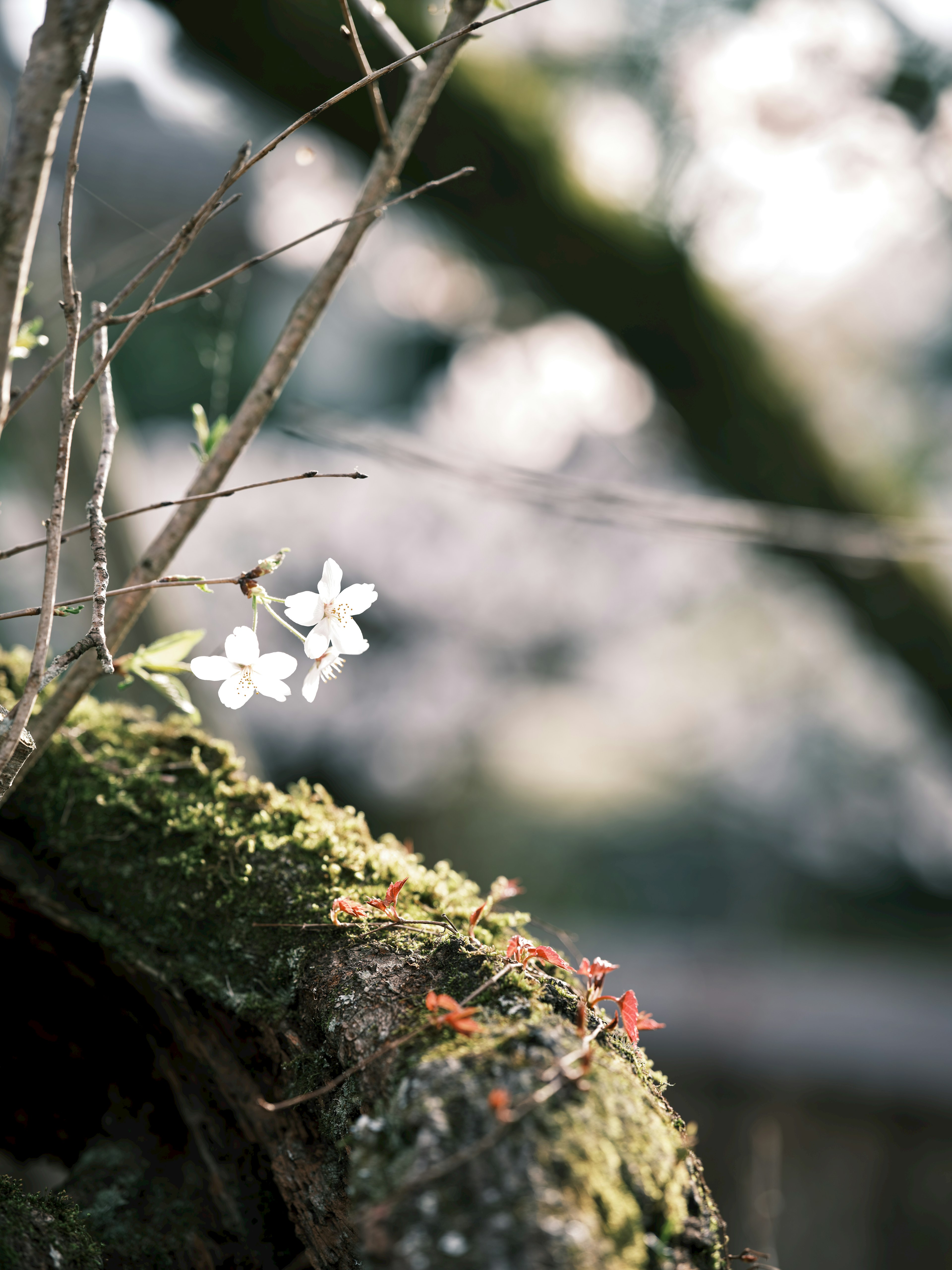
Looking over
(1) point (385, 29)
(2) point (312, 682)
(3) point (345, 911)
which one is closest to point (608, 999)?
(3) point (345, 911)

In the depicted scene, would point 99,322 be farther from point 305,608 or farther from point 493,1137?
point 493,1137

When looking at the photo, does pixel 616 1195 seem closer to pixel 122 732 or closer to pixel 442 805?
pixel 122 732

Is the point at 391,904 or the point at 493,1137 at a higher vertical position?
the point at 391,904

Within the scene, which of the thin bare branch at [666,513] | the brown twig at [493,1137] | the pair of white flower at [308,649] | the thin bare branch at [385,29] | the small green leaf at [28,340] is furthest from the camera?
the thin bare branch at [666,513]

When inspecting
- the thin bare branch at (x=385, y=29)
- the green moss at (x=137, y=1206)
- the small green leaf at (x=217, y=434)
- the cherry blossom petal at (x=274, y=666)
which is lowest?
the green moss at (x=137, y=1206)

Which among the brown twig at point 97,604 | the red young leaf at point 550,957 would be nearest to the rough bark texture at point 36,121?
the brown twig at point 97,604

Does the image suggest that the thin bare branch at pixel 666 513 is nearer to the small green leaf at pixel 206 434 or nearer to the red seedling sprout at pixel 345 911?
the small green leaf at pixel 206 434

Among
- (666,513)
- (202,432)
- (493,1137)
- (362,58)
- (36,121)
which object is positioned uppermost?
(666,513)

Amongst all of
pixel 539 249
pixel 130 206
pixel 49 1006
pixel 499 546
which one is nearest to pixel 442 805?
pixel 499 546
